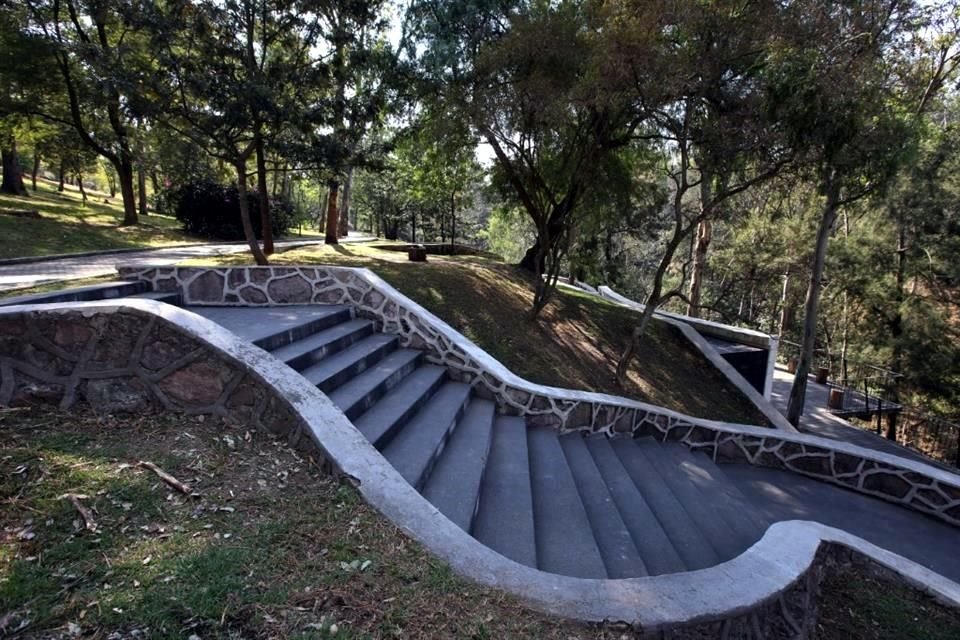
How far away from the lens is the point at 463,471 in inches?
143

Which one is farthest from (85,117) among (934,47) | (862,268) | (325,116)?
(862,268)

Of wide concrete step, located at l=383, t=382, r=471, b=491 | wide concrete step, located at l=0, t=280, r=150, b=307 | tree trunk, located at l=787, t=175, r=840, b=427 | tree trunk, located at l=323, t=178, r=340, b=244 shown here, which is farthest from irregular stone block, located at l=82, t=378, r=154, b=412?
tree trunk, located at l=323, t=178, r=340, b=244

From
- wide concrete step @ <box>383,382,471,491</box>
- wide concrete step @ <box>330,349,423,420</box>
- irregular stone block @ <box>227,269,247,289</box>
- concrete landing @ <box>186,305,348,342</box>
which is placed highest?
irregular stone block @ <box>227,269,247,289</box>

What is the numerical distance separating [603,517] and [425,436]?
62.9 inches

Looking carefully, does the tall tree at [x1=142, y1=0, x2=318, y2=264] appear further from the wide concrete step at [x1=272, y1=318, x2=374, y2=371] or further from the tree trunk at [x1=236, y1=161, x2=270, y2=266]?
the wide concrete step at [x1=272, y1=318, x2=374, y2=371]

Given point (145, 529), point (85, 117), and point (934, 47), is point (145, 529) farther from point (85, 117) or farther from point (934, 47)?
point (85, 117)

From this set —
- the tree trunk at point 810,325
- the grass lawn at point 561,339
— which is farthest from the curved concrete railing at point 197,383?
the tree trunk at point 810,325

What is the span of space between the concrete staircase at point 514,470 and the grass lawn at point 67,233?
7.52 m

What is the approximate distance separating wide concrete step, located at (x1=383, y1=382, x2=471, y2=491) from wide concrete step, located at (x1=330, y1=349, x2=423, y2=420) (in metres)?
0.39

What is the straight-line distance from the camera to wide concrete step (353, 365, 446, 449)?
11.8 ft

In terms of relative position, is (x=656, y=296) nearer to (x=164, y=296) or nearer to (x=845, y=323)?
(x=164, y=296)

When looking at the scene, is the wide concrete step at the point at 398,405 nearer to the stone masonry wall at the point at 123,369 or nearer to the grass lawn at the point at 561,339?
the stone masonry wall at the point at 123,369

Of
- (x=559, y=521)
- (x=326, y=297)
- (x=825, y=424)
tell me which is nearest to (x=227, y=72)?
(x=326, y=297)

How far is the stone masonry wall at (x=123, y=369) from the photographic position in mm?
3133
